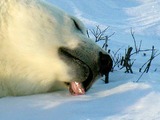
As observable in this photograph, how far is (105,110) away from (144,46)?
4.06 meters

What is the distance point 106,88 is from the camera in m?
3.43

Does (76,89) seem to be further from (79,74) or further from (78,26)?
(78,26)

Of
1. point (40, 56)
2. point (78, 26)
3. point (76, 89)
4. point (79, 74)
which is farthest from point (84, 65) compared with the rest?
point (78, 26)

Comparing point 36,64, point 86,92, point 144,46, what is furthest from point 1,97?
point 144,46

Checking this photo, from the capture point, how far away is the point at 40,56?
3.35 meters

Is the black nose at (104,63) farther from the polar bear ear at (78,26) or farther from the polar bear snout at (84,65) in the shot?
the polar bear ear at (78,26)

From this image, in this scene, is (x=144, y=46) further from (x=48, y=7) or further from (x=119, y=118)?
(x=119, y=118)

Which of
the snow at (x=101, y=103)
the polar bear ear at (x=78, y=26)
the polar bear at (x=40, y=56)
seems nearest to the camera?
the snow at (x=101, y=103)

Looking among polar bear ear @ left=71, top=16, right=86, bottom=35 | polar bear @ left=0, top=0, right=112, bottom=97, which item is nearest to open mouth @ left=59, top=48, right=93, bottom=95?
polar bear @ left=0, top=0, right=112, bottom=97

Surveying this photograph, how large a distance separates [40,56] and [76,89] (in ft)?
1.12

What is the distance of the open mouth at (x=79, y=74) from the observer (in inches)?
130

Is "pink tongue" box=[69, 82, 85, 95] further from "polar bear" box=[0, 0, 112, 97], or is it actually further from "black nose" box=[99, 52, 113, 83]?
"black nose" box=[99, 52, 113, 83]

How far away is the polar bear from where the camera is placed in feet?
10.7

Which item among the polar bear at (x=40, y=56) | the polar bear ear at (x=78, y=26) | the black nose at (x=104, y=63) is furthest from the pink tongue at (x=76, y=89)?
the polar bear ear at (x=78, y=26)
